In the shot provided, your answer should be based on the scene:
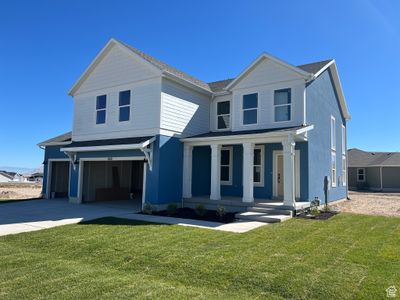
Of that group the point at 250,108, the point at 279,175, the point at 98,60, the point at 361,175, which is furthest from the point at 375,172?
the point at 98,60

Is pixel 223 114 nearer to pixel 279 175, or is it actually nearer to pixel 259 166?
pixel 259 166

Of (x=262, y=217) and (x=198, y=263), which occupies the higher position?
(x=262, y=217)

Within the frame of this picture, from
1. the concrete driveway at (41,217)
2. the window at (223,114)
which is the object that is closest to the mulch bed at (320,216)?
the window at (223,114)

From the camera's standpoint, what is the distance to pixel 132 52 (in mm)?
14609

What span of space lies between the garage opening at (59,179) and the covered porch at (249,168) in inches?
369

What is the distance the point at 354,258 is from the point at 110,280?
188 inches

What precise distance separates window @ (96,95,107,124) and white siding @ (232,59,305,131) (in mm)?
6619

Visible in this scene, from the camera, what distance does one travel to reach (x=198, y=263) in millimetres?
5836

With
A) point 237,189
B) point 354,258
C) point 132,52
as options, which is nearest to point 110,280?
point 354,258

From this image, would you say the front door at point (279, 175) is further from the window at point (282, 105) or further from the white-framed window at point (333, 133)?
the white-framed window at point (333, 133)

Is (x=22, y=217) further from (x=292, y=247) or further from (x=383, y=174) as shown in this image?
(x=383, y=174)

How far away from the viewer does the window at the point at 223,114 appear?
16.5 meters

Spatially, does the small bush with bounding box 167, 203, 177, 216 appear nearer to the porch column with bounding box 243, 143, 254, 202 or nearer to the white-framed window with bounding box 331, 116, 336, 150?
the porch column with bounding box 243, 143, 254, 202

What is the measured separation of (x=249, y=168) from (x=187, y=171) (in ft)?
10.8
